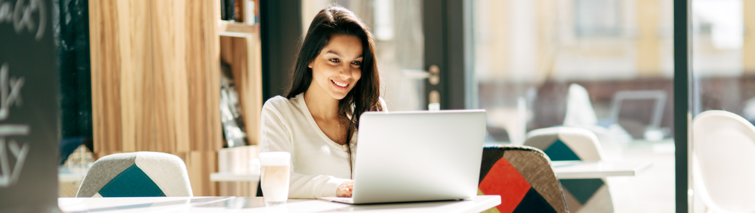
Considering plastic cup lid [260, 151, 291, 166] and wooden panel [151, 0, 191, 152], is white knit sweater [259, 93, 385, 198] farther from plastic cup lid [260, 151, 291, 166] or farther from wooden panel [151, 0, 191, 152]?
wooden panel [151, 0, 191, 152]

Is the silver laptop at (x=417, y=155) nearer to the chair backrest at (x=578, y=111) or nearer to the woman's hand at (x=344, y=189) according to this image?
the woman's hand at (x=344, y=189)

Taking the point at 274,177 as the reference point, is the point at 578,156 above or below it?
below

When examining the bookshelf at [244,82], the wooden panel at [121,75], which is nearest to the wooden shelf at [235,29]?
the bookshelf at [244,82]

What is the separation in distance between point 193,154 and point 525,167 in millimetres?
1646

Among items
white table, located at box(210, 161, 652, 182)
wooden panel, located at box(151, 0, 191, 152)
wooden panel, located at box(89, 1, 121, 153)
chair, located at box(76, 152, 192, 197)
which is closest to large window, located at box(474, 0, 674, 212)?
white table, located at box(210, 161, 652, 182)

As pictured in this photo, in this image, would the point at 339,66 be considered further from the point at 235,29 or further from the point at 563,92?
the point at 563,92

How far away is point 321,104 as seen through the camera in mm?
1846

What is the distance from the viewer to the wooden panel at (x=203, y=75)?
8.61 ft

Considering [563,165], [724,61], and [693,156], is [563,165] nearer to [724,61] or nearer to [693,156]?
[693,156]

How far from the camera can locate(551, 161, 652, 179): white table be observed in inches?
80.1

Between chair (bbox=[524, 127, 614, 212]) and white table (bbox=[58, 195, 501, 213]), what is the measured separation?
4.66 feet

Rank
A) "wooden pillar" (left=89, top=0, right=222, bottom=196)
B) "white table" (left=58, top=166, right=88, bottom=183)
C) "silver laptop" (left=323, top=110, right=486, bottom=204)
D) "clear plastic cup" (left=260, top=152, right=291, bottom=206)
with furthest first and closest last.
A: "wooden pillar" (left=89, top=0, right=222, bottom=196) → "white table" (left=58, top=166, right=88, bottom=183) → "clear plastic cup" (left=260, top=152, right=291, bottom=206) → "silver laptop" (left=323, top=110, right=486, bottom=204)

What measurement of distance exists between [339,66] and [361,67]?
7 cm

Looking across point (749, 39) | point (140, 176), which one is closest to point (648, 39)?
point (749, 39)
